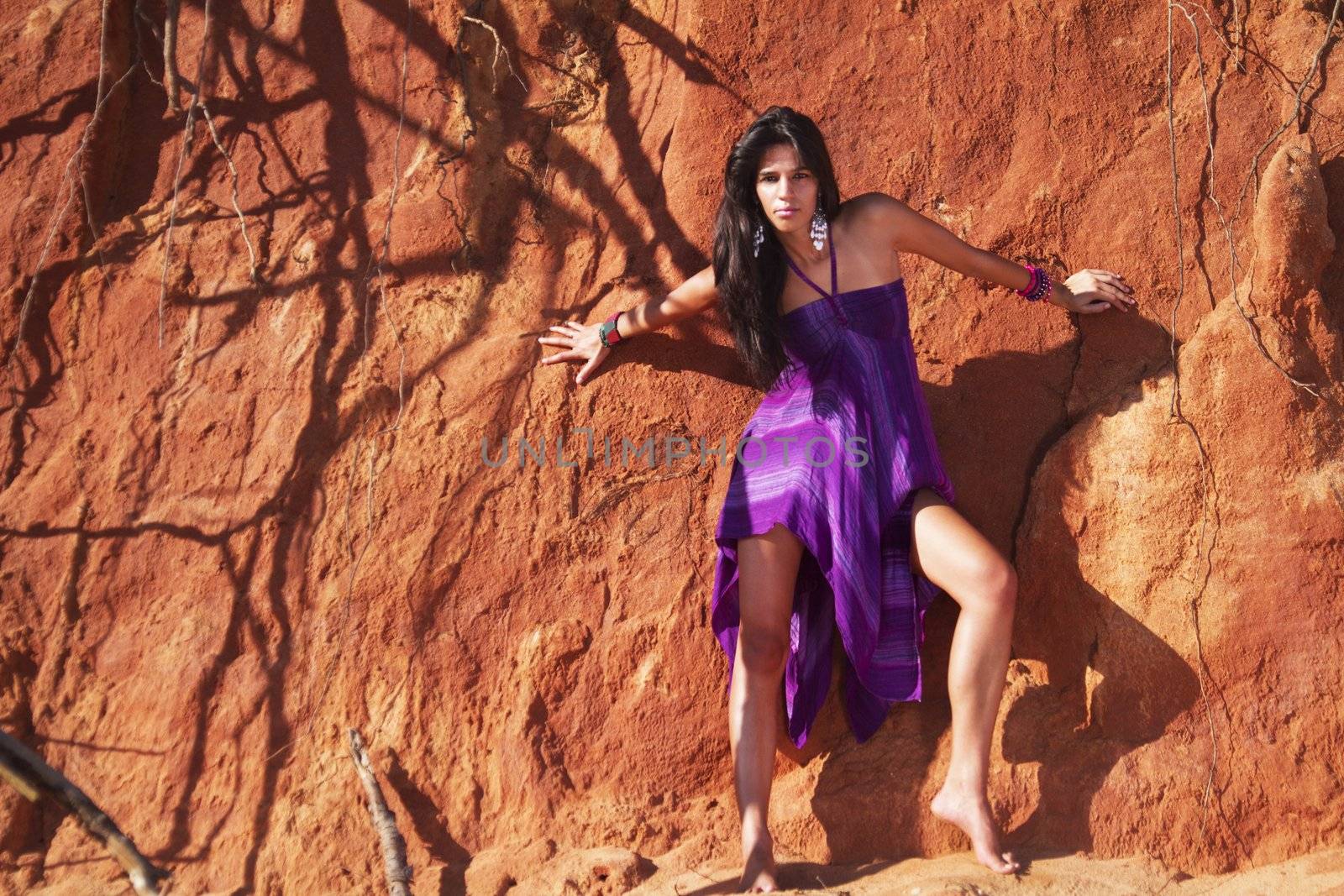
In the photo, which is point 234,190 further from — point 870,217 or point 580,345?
point 870,217

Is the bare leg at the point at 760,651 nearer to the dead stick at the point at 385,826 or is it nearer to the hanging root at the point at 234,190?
the dead stick at the point at 385,826

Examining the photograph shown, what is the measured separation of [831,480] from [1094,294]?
805 mm

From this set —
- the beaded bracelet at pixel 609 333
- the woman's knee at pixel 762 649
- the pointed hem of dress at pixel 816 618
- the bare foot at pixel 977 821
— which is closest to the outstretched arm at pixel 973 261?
the pointed hem of dress at pixel 816 618

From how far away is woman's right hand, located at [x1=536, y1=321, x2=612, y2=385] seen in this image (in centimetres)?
296

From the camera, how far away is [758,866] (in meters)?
2.49

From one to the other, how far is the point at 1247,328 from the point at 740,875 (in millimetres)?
1637

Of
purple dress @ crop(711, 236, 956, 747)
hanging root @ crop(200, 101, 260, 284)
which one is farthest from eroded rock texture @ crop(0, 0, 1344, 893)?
purple dress @ crop(711, 236, 956, 747)

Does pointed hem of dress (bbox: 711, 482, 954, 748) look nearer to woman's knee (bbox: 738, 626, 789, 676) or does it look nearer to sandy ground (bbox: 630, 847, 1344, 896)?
woman's knee (bbox: 738, 626, 789, 676)

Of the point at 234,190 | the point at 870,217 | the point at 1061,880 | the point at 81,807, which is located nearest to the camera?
the point at 81,807

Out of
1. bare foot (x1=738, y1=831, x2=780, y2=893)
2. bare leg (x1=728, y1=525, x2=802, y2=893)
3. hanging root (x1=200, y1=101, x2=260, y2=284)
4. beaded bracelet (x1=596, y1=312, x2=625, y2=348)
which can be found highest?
hanging root (x1=200, y1=101, x2=260, y2=284)

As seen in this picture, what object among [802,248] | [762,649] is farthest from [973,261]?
[762,649]

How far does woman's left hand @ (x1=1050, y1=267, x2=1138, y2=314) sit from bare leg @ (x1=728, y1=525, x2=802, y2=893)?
875mm

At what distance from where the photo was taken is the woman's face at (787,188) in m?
2.68

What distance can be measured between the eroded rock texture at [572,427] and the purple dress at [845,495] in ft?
0.42
